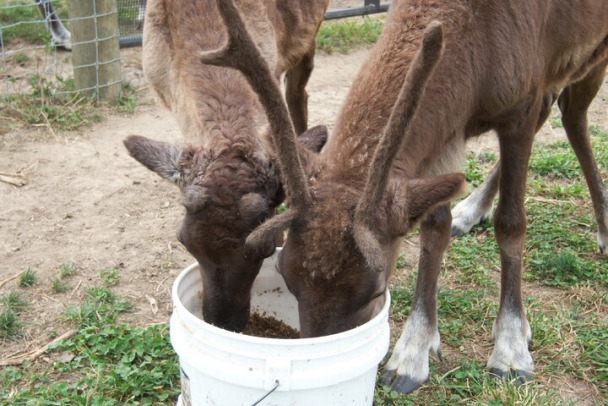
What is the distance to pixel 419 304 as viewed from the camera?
4.14 meters

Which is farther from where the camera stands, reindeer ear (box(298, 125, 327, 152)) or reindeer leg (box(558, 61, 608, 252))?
reindeer leg (box(558, 61, 608, 252))

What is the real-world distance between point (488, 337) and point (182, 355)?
2112mm

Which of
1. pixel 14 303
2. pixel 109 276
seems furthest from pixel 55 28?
pixel 14 303

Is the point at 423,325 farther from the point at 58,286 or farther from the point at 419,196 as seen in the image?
the point at 58,286

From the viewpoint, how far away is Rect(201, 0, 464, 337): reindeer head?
9.09 feet

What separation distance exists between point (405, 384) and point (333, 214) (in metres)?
1.40

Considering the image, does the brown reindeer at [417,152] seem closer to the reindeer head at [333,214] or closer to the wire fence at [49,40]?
the reindeer head at [333,214]

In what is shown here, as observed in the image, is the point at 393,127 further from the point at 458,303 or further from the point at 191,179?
the point at 458,303

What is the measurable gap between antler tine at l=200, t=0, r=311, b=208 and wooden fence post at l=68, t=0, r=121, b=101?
480 centimetres

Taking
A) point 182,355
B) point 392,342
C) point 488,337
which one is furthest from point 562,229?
point 182,355

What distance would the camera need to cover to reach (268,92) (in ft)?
9.27

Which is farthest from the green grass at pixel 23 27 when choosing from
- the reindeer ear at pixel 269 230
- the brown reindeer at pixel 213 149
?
the reindeer ear at pixel 269 230

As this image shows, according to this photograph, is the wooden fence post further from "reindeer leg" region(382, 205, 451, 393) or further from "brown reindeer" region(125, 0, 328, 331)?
"reindeer leg" region(382, 205, 451, 393)

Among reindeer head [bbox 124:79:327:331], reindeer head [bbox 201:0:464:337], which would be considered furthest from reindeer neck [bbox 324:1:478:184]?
reindeer head [bbox 124:79:327:331]
